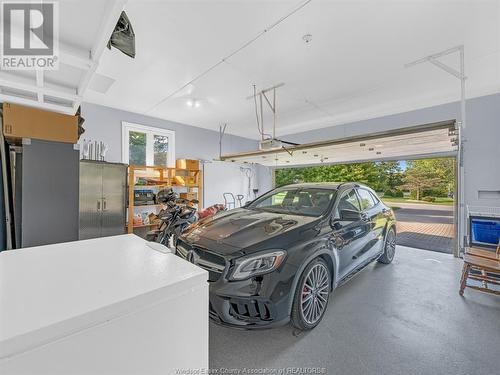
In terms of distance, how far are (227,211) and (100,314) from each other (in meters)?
2.55

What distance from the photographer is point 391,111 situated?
17.5ft

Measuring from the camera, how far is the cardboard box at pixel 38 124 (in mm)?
2025

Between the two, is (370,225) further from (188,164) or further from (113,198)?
(113,198)

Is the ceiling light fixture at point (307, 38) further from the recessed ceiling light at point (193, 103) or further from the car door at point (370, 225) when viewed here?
the recessed ceiling light at point (193, 103)

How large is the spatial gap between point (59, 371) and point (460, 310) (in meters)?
3.59

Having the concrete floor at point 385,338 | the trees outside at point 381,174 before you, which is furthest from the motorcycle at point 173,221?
the trees outside at point 381,174

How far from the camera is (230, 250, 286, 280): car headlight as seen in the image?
187cm

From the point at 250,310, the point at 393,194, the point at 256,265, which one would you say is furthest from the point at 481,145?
the point at 250,310

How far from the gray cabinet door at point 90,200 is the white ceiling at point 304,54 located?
1.54m

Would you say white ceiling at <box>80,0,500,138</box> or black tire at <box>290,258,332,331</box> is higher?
white ceiling at <box>80,0,500,138</box>

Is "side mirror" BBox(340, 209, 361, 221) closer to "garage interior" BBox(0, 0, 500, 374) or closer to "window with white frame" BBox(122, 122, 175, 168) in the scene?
"garage interior" BBox(0, 0, 500, 374)

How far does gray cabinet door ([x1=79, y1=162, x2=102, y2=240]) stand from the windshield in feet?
10.6

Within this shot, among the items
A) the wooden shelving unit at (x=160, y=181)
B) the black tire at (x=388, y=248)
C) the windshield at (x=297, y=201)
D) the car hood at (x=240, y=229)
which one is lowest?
the black tire at (x=388, y=248)

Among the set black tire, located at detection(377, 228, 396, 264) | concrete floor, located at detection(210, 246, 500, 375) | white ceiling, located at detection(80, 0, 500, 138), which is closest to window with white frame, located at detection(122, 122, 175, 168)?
white ceiling, located at detection(80, 0, 500, 138)
